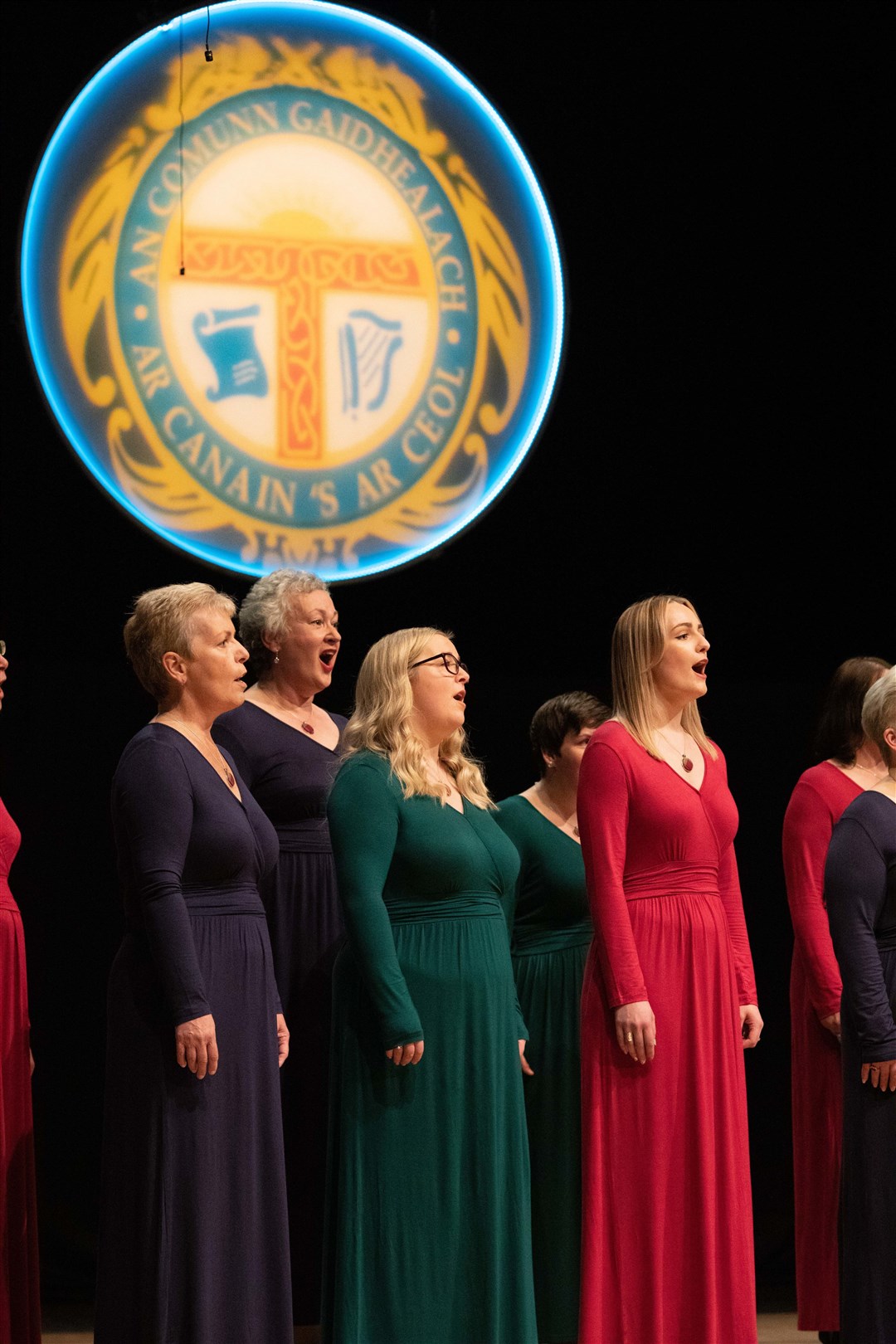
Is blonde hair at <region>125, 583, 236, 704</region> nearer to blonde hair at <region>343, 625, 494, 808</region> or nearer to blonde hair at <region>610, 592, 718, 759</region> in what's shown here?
blonde hair at <region>343, 625, 494, 808</region>

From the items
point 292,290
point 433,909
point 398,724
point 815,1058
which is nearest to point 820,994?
point 815,1058

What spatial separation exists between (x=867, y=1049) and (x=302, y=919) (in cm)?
121

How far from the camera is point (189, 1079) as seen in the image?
9.84ft

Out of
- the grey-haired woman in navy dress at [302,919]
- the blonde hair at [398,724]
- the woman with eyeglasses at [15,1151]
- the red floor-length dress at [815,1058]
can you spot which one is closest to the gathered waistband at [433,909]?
the blonde hair at [398,724]

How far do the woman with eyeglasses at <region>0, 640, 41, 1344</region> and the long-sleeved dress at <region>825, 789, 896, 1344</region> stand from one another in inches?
64.3

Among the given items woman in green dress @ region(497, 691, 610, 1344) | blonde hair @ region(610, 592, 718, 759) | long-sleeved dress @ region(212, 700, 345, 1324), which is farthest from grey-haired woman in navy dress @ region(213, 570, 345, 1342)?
blonde hair @ region(610, 592, 718, 759)

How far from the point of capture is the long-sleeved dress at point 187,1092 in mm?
2941

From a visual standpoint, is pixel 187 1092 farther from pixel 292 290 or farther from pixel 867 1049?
pixel 292 290

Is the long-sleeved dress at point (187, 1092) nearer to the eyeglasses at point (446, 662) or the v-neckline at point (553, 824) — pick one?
the eyeglasses at point (446, 662)

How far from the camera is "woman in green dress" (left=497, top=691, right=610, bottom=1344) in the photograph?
3553 mm

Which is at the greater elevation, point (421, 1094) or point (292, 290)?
point (292, 290)

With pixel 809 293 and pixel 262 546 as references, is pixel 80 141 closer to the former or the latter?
pixel 262 546

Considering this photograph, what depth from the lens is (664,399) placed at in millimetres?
4715

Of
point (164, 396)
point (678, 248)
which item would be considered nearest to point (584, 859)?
point (164, 396)
